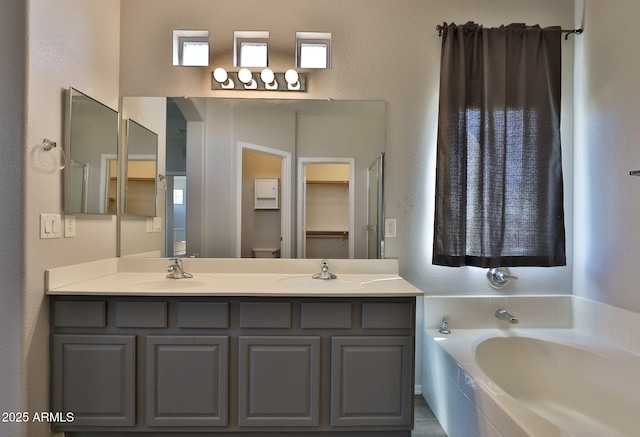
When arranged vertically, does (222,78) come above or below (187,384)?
above

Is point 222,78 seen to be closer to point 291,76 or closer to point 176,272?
point 291,76

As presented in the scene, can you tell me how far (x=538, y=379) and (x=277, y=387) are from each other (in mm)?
A: 1493

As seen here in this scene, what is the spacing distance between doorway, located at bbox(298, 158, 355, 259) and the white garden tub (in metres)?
0.81

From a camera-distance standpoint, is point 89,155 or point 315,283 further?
point 315,283

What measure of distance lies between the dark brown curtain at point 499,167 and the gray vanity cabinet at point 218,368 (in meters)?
0.83

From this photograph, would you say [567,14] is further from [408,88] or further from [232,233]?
[232,233]

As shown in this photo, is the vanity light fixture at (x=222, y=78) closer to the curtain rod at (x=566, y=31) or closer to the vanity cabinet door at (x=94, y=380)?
the curtain rod at (x=566, y=31)

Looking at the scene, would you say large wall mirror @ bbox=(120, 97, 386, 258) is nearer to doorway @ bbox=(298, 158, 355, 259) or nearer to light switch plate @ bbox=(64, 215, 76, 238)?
doorway @ bbox=(298, 158, 355, 259)

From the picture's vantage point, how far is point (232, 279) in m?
1.83

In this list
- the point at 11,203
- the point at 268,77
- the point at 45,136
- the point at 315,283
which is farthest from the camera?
the point at 268,77

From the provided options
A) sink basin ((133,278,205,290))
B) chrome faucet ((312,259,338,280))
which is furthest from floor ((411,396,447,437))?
sink basin ((133,278,205,290))

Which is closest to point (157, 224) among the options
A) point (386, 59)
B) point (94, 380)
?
point (94, 380)

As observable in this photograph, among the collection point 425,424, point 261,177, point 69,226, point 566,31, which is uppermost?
point 566,31

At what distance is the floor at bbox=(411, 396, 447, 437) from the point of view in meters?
1.67
